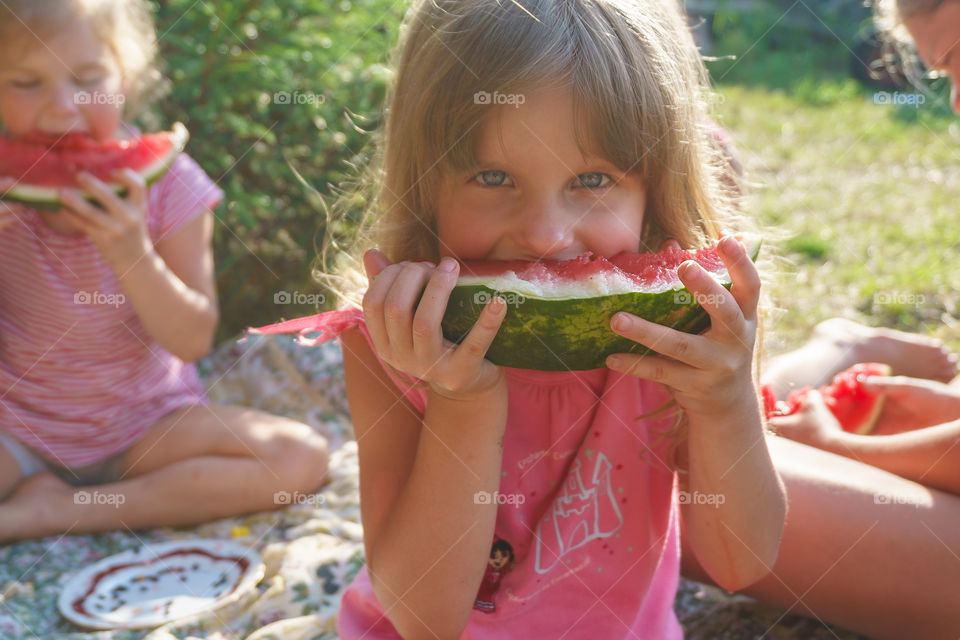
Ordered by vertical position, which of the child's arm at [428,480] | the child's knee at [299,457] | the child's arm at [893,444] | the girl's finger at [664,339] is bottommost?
the child's knee at [299,457]

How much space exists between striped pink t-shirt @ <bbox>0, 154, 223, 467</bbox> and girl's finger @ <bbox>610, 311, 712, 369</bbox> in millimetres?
2451

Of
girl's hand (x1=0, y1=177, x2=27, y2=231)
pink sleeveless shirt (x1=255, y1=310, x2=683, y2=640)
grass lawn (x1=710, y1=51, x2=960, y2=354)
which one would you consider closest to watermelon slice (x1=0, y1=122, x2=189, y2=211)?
girl's hand (x1=0, y1=177, x2=27, y2=231)

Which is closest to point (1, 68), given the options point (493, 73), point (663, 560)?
point (493, 73)

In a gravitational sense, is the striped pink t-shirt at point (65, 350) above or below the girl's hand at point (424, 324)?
below

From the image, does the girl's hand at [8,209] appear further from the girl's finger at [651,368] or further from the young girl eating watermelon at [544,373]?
the girl's finger at [651,368]

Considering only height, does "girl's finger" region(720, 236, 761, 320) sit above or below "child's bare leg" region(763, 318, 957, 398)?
above

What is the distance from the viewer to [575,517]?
7.68ft

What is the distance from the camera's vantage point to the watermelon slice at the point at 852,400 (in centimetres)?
333

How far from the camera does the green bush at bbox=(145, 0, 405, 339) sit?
Answer: 14.1ft

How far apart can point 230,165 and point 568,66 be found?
9.03ft

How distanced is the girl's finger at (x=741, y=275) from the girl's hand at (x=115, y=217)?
2.34 m

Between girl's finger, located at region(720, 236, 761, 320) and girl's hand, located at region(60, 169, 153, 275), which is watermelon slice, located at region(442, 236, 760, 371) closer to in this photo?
girl's finger, located at region(720, 236, 761, 320)

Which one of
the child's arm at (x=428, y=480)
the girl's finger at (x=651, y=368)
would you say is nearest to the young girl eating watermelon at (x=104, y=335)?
the child's arm at (x=428, y=480)

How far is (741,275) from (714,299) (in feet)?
0.27
